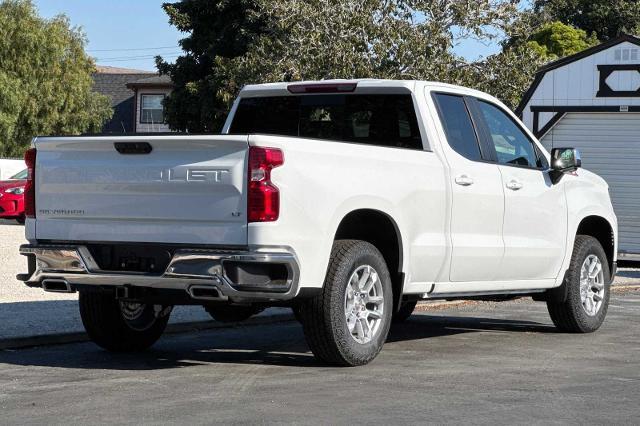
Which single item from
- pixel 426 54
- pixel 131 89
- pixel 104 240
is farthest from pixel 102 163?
pixel 131 89

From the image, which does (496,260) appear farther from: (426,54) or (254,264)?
(426,54)

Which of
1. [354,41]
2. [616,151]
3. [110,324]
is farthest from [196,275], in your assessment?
[354,41]

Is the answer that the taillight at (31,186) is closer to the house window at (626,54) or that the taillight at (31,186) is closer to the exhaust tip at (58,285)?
the exhaust tip at (58,285)

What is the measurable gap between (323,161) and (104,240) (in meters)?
1.57

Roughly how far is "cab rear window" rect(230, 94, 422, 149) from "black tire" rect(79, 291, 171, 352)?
1.86 meters

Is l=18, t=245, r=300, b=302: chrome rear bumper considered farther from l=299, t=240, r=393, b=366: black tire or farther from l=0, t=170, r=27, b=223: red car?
l=0, t=170, r=27, b=223: red car

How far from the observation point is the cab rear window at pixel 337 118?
10148 millimetres

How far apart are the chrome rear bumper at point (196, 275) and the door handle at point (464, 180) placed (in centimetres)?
211

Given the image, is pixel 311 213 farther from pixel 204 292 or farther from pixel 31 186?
pixel 31 186

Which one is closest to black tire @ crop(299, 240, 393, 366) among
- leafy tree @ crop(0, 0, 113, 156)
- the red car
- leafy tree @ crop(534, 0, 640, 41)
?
the red car

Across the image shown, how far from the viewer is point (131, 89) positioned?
72.8 meters

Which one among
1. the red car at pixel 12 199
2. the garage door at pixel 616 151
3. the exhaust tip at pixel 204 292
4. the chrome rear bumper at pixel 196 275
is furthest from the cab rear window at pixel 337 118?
the red car at pixel 12 199

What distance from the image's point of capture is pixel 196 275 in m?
8.26

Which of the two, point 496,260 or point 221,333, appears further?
point 221,333
